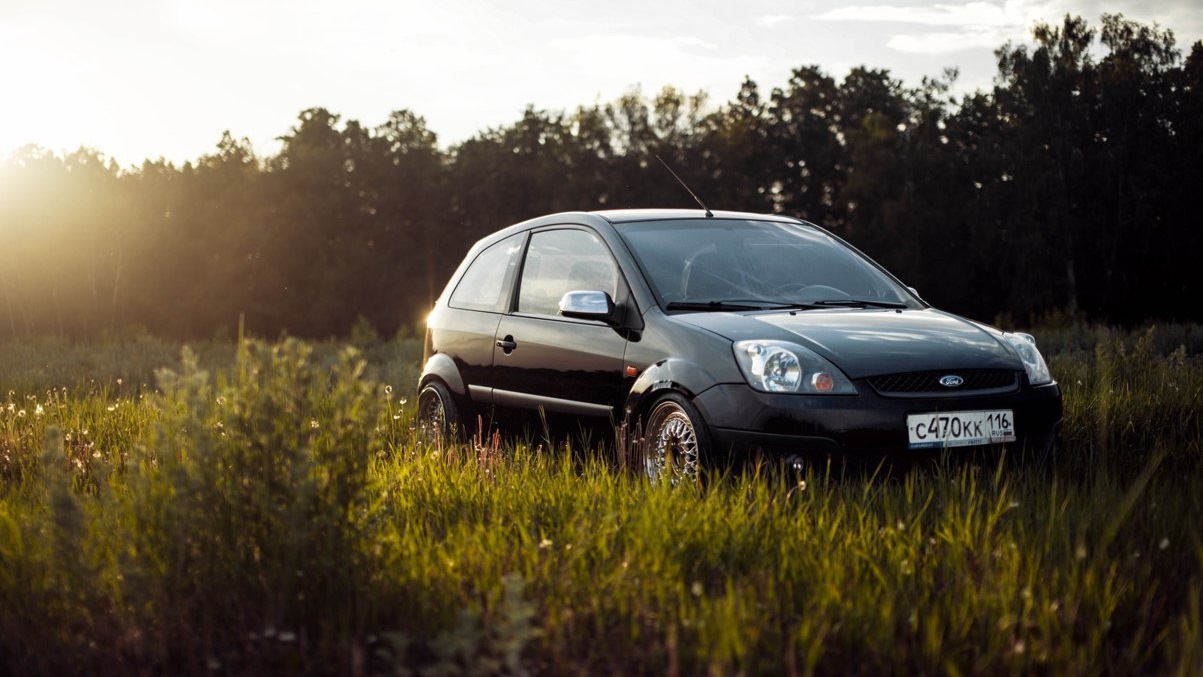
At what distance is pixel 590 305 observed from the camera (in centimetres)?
665

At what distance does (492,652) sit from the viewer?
3.54m

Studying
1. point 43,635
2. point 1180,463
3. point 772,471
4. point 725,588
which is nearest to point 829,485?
point 772,471

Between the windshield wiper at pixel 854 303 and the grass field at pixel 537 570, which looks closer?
the grass field at pixel 537 570

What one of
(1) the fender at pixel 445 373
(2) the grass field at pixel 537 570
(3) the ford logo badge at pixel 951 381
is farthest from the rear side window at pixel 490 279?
(3) the ford logo badge at pixel 951 381

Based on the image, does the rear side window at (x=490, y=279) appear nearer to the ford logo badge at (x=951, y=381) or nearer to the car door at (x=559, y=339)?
the car door at (x=559, y=339)

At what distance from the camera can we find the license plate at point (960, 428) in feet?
19.1

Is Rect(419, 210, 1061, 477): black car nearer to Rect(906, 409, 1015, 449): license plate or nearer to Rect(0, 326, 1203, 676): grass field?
Rect(906, 409, 1015, 449): license plate

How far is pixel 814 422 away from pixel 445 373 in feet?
10.8

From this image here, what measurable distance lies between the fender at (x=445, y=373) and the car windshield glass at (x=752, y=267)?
163 centimetres

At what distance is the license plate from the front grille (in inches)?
4.2

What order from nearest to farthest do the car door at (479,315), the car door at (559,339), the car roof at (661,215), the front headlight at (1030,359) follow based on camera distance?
the front headlight at (1030,359) → the car door at (559,339) → the car roof at (661,215) → the car door at (479,315)

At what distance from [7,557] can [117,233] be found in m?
59.9

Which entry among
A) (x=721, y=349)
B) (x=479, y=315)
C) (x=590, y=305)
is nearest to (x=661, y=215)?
(x=590, y=305)

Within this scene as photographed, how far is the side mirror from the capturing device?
21.8ft
